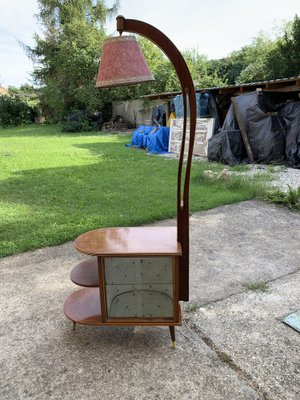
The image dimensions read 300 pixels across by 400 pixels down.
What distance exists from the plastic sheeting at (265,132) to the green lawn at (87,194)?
0.77m

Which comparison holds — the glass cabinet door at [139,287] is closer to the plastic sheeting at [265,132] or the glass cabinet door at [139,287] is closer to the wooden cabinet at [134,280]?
the wooden cabinet at [134,280]

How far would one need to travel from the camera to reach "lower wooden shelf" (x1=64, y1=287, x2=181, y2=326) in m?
1.75

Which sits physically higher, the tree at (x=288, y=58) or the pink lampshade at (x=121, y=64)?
the tree at (x=288, y=58)

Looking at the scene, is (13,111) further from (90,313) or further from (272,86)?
(90,313)

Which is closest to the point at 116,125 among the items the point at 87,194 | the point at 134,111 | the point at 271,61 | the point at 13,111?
the point at 134,111

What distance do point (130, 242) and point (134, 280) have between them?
0.68ft

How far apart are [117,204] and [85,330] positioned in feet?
8.48

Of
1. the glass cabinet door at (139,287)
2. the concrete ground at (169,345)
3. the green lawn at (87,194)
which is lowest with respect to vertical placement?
the concrete ground at (169,345)

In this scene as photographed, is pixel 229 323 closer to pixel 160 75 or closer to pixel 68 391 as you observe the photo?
pixel 68 391

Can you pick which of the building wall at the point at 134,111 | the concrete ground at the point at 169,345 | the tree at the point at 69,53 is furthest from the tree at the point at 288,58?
the concrete ground at the point at 169,345

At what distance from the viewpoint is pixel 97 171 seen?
21.8 ft

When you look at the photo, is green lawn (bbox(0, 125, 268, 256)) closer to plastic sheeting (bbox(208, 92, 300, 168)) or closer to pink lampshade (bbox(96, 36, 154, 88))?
plastic sheeting (bbox(208, 92, 300, 168))

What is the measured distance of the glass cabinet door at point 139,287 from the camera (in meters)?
1.68

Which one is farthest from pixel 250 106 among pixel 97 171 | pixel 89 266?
pixel 89 266
